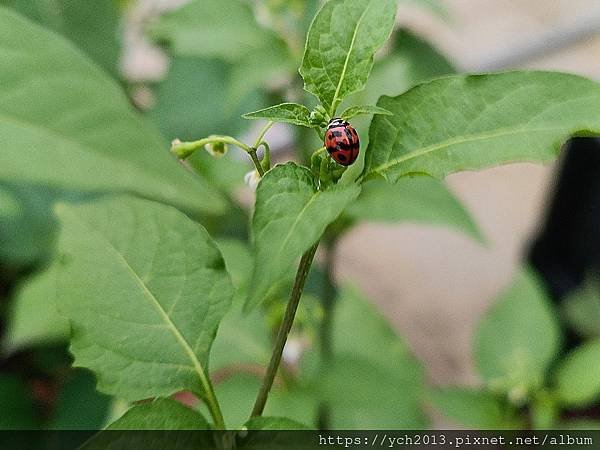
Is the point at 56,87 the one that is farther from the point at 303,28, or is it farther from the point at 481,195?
the point at 481,195

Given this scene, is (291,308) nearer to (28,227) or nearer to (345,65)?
(345,65)

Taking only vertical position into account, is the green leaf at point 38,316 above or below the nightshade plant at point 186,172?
below

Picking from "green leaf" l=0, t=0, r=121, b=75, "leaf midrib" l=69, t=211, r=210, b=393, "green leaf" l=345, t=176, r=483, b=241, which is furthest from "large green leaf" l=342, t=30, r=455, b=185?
"green leaf" l=0, t=0, r=121, b=75

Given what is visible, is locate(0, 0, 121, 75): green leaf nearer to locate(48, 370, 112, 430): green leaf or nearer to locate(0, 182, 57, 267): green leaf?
locate(0, 182, 57, 267): green leaf

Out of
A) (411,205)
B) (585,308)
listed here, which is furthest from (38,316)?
(585,308)

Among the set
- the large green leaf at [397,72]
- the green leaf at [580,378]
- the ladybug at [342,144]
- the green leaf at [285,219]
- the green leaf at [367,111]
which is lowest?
the green leaf at [580,378]

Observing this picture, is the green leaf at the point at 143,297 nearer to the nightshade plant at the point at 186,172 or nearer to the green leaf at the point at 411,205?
the nightshade plant at the point at 186,172

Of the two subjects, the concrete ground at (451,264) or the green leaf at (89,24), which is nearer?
the green leaf at (89,24)

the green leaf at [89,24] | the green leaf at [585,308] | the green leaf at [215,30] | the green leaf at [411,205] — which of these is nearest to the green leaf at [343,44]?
the green leaf at [411,205]
